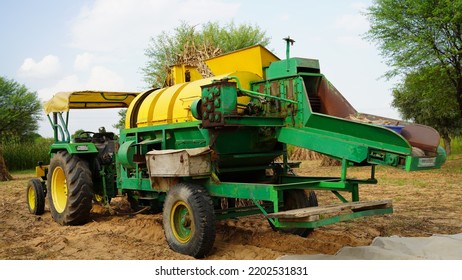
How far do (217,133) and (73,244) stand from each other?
2533 millimetres

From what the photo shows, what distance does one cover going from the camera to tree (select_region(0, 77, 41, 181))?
2938 cm

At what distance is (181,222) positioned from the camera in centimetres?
597

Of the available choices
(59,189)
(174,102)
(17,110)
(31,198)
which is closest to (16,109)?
(17,110)

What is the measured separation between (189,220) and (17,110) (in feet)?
90.6

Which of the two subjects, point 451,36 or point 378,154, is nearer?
point 378,154

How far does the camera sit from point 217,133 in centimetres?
587

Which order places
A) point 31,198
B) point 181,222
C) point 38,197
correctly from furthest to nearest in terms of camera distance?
point 31,198 < point 38,197 < point 181,222

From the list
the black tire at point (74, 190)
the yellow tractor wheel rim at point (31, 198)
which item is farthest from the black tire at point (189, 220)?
the yellow tractor wheel rim at point (31, 198)

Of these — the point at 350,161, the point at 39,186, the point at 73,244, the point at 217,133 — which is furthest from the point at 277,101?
the point at 39,186

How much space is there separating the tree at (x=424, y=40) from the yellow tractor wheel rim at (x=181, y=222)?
15688 mm

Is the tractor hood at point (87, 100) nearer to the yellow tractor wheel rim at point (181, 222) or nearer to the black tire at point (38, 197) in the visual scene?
the black tire at point (38, 197)

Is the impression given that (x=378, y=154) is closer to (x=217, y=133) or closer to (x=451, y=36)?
(x=217, y=133)

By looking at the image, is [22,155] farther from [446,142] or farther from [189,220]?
[446,142]

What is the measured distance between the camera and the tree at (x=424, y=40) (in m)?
19.1
